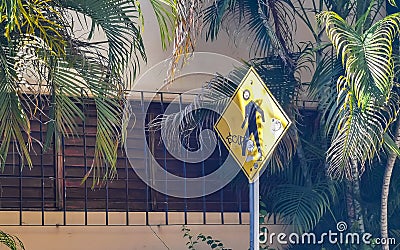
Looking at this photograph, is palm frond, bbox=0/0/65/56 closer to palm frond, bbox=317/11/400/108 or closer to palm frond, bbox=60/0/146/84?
palm frond, bbox=60/0/146/84

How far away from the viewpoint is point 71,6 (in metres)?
5.64

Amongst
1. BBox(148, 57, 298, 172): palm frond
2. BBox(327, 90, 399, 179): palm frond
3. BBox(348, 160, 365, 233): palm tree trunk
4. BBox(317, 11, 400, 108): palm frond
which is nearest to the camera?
BBox(317, 11, 400, 108): palm frond

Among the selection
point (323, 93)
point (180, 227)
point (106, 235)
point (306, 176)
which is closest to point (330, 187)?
point (306, 176)

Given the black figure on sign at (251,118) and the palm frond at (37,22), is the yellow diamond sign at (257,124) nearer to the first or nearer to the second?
the black figure on sign at (251,118)

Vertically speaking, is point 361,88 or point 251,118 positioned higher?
point 361,88

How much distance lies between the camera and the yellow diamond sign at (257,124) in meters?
5.14

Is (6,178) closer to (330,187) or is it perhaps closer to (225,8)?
→ (225,8)

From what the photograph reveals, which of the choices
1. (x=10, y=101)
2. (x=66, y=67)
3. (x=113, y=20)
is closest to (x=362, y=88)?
(x=113, y=20)

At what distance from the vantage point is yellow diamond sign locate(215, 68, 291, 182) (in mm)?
5137

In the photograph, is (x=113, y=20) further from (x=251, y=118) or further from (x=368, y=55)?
(x=368, y=55)

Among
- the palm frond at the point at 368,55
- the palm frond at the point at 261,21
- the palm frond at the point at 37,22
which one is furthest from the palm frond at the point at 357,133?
the palm frond at the point at 37,22

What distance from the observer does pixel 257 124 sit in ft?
17.0

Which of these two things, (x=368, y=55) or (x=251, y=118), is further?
(x=368, y=55)

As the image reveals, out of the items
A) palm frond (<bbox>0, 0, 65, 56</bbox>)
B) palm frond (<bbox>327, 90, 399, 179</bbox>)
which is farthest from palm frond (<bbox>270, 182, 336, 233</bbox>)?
palm frond (<bbox>0, 0, 65, 56</bbox>)
